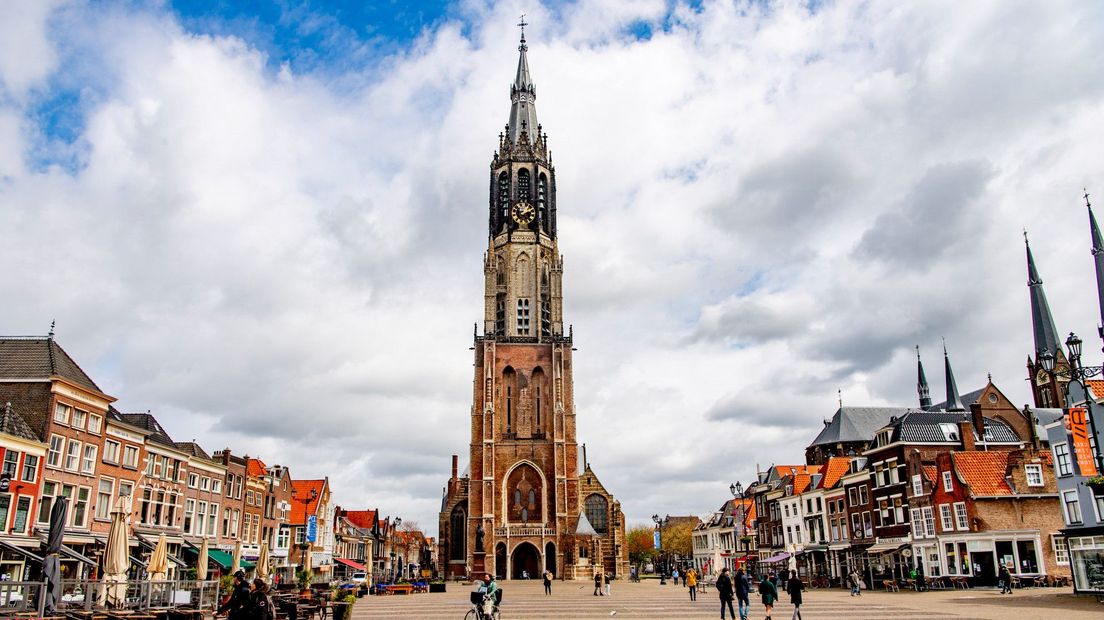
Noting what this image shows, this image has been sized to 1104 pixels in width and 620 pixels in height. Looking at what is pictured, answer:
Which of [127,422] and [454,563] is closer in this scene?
[127,422]

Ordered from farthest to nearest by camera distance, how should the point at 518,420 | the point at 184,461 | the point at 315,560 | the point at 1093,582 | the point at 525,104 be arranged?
the point at 525,104 → the point at 518,420 → the point at 315,560 → the point at 184,461 → the point at 1093,582

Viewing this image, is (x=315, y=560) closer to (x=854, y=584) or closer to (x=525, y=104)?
(x=854, y=584)

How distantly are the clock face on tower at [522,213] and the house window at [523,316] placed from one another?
879 centimetres

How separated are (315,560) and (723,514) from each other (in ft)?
157

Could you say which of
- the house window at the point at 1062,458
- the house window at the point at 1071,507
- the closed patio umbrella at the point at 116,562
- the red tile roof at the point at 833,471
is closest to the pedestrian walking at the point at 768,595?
the closed patio umbrella at the point at 116,562

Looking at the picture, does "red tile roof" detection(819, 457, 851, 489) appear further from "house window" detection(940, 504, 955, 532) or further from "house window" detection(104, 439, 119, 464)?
"house window" detection(104, 439, 119, 464)

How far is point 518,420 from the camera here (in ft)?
233

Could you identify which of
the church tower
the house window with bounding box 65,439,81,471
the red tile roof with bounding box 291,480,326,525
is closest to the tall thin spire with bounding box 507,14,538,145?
the church tower

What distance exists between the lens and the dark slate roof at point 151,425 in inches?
1432

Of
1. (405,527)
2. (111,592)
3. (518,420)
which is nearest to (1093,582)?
(111,592)

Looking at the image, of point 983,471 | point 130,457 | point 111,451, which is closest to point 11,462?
point 111,451

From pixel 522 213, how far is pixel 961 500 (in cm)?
5135

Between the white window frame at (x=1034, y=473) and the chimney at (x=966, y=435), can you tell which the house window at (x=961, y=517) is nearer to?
the white window frame at (x=1034, y=473)

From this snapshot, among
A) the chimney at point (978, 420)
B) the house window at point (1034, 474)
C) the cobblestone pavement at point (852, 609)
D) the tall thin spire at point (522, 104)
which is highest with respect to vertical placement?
the tall thin spire at point (522, 104)
